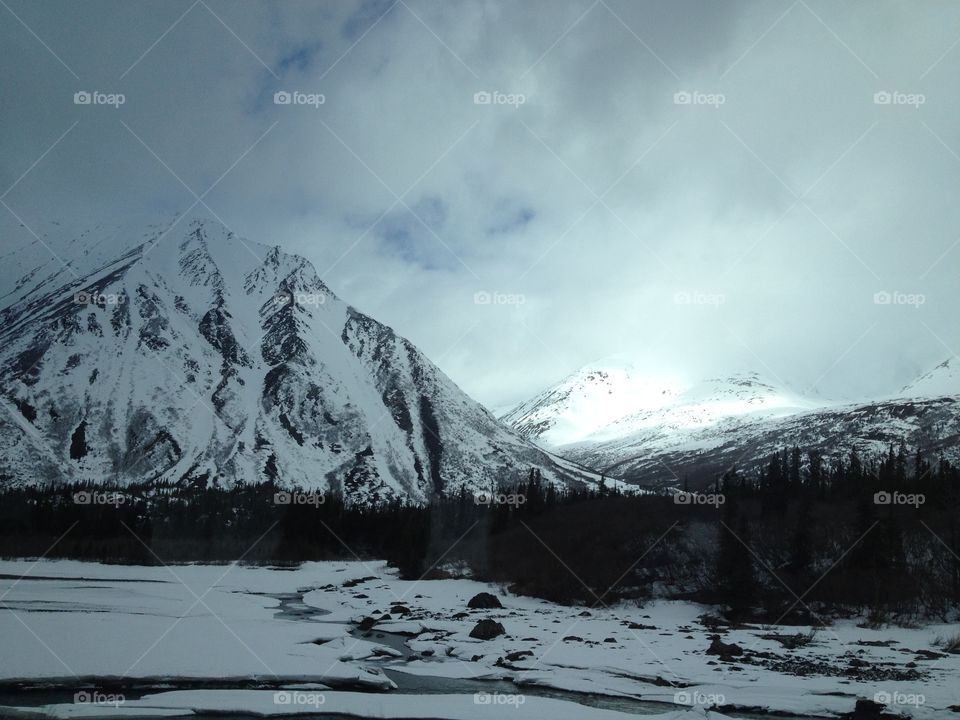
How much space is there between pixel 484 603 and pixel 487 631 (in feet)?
54.9

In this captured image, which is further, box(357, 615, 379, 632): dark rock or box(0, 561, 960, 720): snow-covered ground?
box(357, 615, 379, 632): dark rock

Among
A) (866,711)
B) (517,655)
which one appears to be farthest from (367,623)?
(866,711)

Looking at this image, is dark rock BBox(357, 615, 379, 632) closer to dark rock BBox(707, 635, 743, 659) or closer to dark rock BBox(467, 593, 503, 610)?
dark rock BBox(467, 593, 503, 610)

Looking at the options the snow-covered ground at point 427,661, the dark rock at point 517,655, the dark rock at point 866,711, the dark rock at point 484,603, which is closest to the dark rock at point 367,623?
the snow-covered ground at point 427,661

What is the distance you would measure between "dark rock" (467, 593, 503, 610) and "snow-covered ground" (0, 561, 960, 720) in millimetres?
1337

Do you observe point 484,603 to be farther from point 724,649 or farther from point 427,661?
point 724,649

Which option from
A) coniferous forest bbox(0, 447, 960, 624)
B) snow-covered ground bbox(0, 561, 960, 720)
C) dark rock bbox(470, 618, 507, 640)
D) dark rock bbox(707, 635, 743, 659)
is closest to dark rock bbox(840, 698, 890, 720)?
snow-covered ground bbox(0, 561, 960, 720)

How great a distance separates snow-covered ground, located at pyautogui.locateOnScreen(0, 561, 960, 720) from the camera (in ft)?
91.9

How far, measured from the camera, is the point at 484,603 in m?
61.2

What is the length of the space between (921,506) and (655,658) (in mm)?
49202

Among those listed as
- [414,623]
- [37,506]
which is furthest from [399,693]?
[37,506]

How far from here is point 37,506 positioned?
136875mm

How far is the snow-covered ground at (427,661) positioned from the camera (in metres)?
28.0

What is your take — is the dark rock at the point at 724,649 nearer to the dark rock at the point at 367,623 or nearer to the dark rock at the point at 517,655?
the dark rock at the point at 517,655
